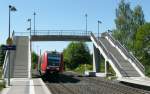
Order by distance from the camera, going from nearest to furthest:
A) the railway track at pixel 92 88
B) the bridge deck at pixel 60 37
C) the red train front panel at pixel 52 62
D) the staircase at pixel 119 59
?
1. the railway track at pixel 92 88
2. the red train front panel at pixel 52 62
3. the staircase at pixel 119 59
4. the bridge deck at pixel 60 37

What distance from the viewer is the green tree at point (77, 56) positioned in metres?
110

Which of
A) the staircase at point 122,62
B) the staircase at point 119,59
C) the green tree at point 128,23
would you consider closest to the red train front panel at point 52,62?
the staircase at point 119,59

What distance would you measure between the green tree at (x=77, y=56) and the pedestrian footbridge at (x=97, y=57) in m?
35.3

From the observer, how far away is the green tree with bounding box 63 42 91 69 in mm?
110125

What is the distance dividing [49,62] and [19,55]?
8.57 meters

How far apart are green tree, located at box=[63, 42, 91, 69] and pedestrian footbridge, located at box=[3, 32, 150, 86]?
35.3 metres

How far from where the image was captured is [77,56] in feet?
372

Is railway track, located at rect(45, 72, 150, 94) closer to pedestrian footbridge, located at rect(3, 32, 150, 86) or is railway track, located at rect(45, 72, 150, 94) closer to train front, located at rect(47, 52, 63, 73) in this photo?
pedestrian footbridge, located at rect(3, 32, 150, 86)

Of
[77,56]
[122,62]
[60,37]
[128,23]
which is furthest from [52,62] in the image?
[77,56]

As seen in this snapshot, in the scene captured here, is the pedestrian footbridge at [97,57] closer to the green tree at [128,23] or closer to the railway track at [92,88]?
the railway track at [92,88]

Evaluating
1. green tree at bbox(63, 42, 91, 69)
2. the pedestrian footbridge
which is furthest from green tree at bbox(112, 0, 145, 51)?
green tree at bbox(63, 42, 91, 69)

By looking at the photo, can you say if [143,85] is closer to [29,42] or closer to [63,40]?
[29,42]

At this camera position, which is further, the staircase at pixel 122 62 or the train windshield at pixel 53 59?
the staircase at pixel 122 62

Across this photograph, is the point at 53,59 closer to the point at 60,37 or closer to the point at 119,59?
the point at 119,59
